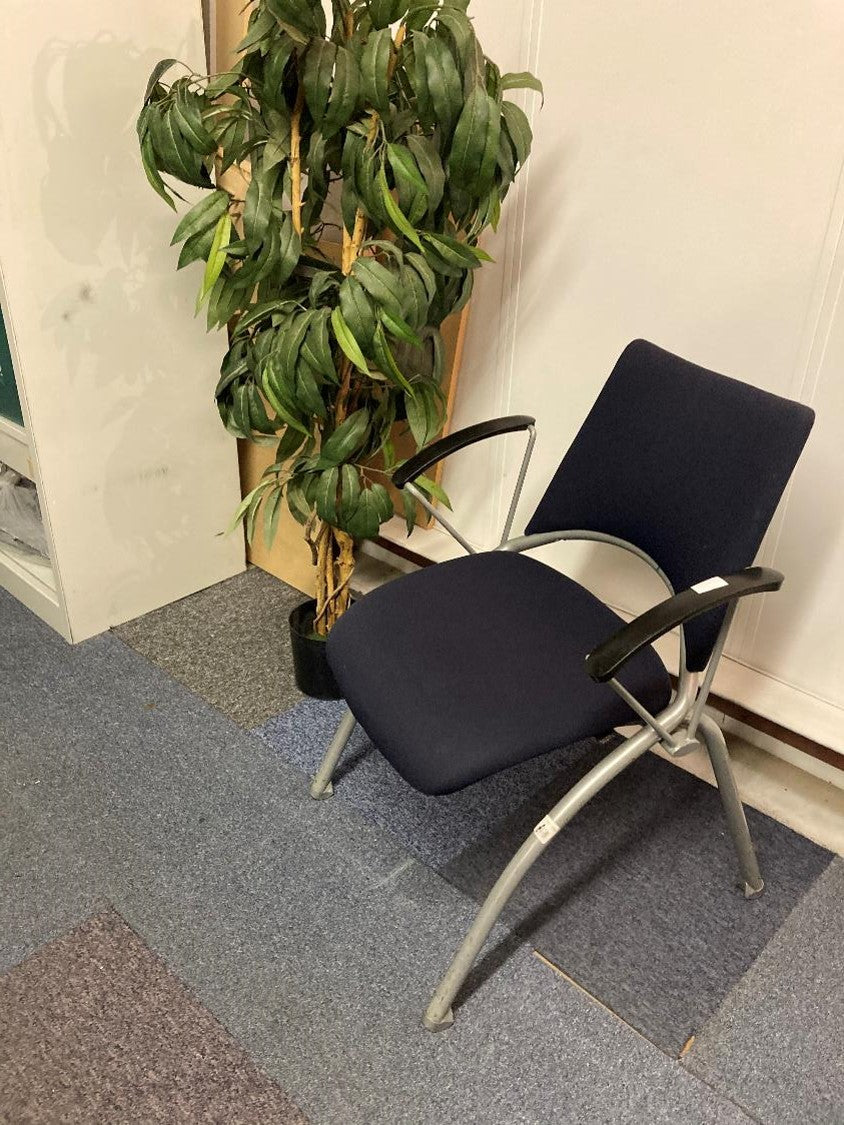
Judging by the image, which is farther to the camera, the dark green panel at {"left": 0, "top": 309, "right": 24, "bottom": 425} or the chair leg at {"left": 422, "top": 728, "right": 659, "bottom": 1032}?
the dark green panel at {"left": 0, "top": 309, "right": 24, "bottom": 425}

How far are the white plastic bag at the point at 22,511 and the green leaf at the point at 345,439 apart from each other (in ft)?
3.09

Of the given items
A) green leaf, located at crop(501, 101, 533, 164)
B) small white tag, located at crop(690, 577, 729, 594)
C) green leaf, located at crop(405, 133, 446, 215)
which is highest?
green leaf, located at crop(501, 101, 533, 164)

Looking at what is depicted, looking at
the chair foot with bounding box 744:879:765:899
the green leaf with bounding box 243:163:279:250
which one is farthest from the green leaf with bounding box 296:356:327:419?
the chair foot with bounding box 744:879:765:899

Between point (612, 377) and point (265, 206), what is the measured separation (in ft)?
2.15

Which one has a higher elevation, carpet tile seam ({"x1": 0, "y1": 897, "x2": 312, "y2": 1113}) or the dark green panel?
the dark green panel

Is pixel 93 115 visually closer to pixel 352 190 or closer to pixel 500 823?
pixel 352 190

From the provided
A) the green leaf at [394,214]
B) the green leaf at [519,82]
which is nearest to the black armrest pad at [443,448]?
the green leaf at [394,214]

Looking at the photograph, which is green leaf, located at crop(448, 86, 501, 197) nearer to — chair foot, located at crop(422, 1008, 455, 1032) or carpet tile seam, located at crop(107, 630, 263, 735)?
carpet tile seam, located at crop(107, 630, 263, 735)

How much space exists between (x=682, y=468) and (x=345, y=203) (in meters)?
0.72

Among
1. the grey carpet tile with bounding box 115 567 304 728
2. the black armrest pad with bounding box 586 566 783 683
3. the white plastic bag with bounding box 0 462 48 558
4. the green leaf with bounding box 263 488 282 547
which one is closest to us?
the black armrest pad with bounding box 586 566 783 683

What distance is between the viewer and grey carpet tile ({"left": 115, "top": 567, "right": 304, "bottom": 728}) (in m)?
1.96

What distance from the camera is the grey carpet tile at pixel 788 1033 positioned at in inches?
48.7

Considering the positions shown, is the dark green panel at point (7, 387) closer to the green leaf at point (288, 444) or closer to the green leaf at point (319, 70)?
the green leaf at point (288, 444)

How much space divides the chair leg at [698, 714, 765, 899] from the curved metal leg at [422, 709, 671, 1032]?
145mm
